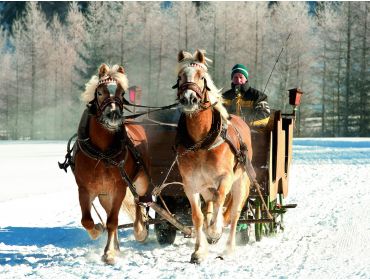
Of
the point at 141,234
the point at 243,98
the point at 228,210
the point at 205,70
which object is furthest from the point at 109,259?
the point at 243,98

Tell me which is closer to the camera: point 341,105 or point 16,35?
point 341,105

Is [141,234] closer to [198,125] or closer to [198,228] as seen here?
[198,228]

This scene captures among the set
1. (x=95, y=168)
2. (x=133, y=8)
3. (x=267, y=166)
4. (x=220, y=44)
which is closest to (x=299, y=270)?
(x=267, y=166)

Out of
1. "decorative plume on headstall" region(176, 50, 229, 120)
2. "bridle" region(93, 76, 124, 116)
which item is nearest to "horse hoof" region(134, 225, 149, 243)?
"bridle" region(93, 76, 124, 116)

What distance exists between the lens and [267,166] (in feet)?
23.6

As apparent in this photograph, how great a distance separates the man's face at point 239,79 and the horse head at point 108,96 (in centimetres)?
231

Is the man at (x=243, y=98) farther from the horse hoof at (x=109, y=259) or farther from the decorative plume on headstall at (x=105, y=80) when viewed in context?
the horse hoof at (x=109, y=259)

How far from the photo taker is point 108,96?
5762 millimetres

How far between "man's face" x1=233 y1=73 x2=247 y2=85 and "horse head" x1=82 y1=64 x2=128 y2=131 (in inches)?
90.9

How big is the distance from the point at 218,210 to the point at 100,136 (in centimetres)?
152

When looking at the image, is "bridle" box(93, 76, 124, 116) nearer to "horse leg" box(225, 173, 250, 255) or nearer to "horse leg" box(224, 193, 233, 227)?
"horse leg" box(225, 173, 250, 255)

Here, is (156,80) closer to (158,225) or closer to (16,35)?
(16,35)

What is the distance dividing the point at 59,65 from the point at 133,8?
9.52m

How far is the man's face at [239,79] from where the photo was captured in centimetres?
801
